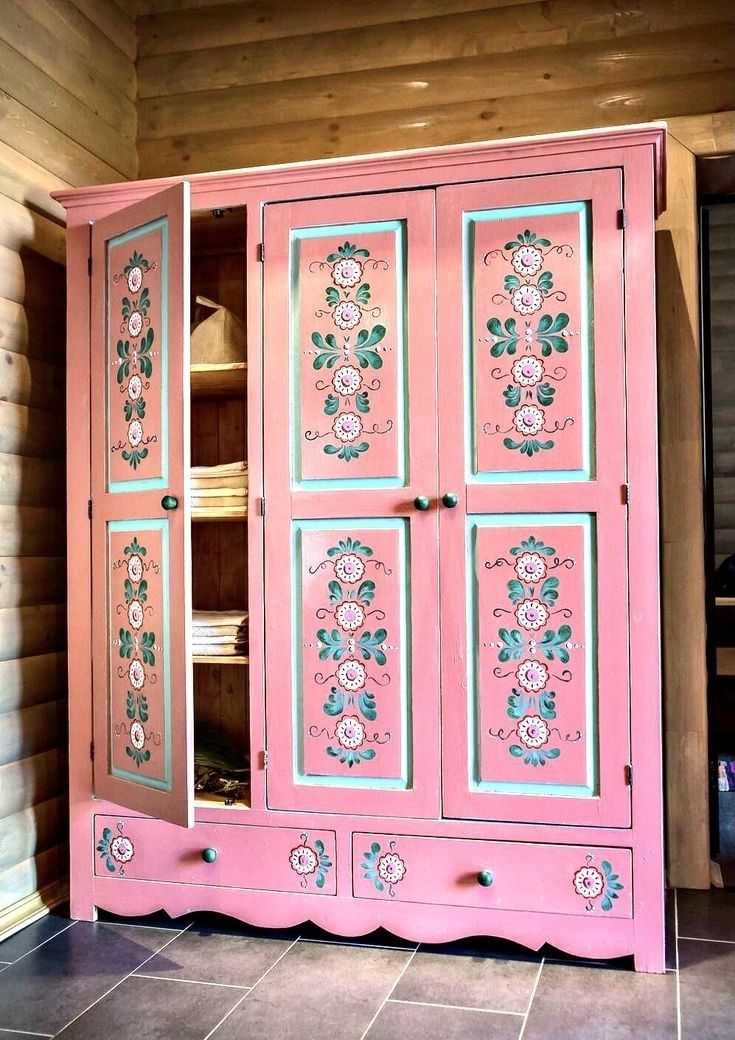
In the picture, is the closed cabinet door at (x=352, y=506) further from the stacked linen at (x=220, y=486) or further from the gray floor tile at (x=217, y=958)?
the gray floor tile at (x=217, y=958)

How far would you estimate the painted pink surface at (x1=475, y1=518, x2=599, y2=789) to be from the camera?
88.7 inches

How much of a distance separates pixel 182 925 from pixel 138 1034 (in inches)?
22.3

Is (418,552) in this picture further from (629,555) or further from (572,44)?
(572,44)

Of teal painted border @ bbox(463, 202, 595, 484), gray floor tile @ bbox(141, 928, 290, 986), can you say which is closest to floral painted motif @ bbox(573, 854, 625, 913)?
gray floor tile @ bbox(141, 928, 290, 986)

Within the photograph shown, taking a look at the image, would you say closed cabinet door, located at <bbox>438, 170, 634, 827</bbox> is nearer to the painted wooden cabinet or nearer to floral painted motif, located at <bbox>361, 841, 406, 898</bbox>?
the painted wooden cabinet

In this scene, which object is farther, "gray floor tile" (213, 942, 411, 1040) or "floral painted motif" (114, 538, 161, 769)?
"floral painted motif" (114, 538, 161, 769)

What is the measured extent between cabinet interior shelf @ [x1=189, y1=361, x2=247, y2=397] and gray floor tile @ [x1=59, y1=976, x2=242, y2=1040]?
1511 millimetres

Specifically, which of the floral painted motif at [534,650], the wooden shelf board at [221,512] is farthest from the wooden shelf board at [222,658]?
the floral painted motif at [534,650]

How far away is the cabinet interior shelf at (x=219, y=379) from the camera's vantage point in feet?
8.47

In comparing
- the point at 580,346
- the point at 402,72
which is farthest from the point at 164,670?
the point at 402,72

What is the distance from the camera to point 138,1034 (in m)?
1.94

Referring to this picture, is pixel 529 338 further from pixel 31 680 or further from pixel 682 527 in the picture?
pixel 31 680

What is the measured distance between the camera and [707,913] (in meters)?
2.56

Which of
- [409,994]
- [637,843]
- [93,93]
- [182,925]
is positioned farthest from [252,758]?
[93,93]
